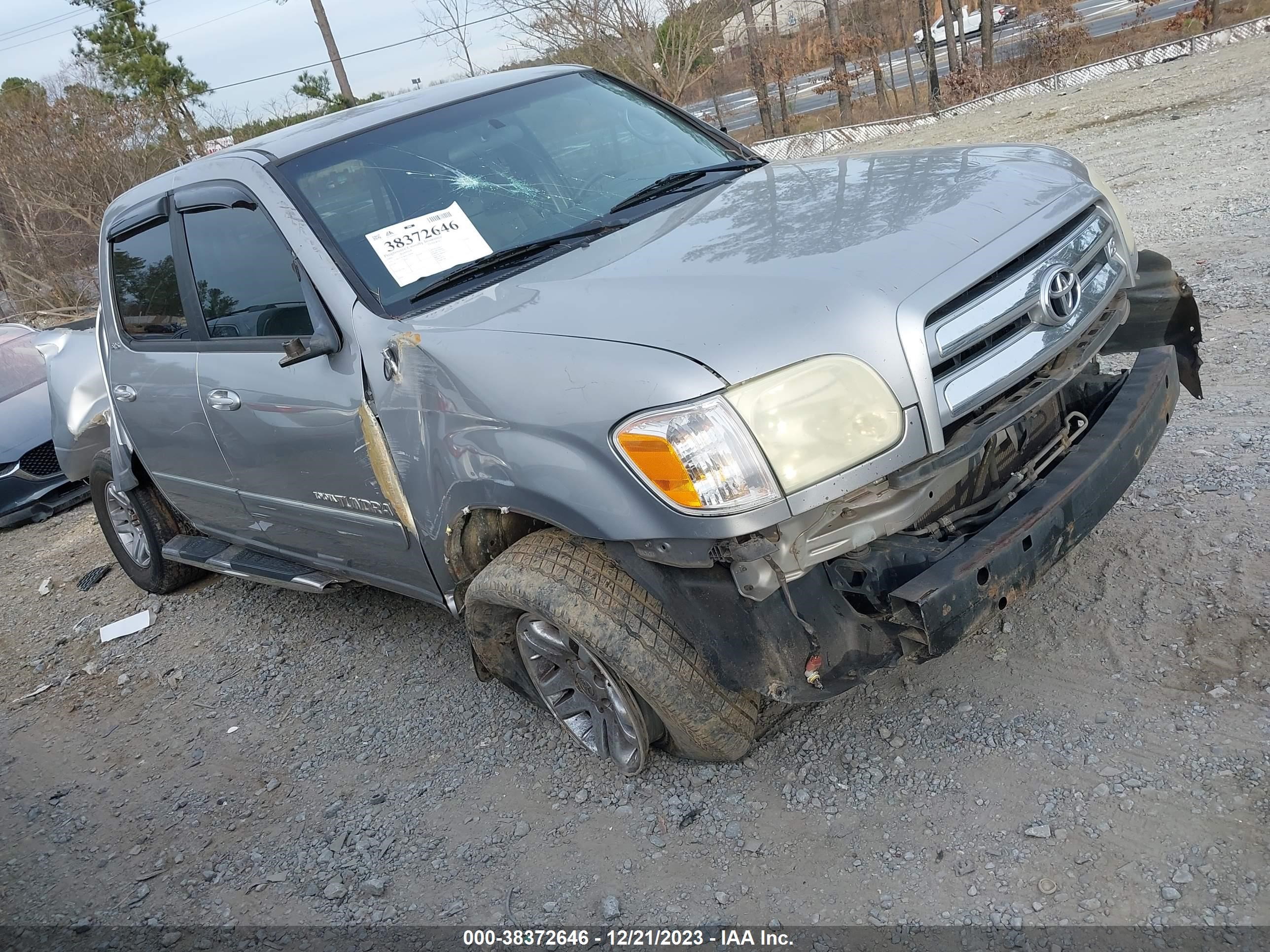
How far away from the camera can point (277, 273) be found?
3338 millimetres

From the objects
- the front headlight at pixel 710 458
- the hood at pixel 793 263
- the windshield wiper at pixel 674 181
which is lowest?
the front headlight at pixel 710 458

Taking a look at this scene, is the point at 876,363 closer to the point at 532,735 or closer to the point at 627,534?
the point at 627,534

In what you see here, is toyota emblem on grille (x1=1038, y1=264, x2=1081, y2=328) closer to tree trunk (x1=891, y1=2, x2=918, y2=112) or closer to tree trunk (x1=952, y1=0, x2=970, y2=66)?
tree trunk (x1=952, y1=0, x2=970, y2=66)

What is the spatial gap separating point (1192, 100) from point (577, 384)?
11.8 metres

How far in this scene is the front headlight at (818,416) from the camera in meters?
2.19

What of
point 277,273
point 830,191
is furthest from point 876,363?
point 277,273

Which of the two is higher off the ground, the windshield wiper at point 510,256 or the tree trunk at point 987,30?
the windshield wiper at point 510,256

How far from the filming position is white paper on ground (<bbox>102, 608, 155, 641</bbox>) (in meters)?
5.26

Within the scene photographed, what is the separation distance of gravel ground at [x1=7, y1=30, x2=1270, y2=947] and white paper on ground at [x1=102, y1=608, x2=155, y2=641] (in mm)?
511

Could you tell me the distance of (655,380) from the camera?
222cm

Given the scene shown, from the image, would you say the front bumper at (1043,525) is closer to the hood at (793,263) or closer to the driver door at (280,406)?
the hood at (793,263)

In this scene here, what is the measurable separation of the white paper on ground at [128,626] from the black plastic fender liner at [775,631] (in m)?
3.86

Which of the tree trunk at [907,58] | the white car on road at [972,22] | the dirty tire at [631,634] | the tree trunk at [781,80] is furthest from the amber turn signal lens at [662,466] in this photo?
the white car on road at [972,22]

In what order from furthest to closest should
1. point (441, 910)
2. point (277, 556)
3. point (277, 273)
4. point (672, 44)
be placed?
point (672, 44)
point (277, 556)
point (277, 273)
point (441, 910)
